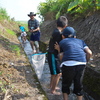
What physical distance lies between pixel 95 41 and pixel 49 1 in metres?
10.1

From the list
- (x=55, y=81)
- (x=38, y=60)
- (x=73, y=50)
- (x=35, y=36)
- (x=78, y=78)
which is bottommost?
(x=55, y=81)

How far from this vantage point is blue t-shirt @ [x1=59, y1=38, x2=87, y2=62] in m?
2.94

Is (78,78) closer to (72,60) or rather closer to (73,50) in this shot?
(72,60)

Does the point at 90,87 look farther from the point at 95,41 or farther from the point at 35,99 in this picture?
the point at 95,41

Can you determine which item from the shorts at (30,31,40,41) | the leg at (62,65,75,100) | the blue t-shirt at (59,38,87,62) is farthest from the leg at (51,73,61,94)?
the shorts at (30,31,40,41)

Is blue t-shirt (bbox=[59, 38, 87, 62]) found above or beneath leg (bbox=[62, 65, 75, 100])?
above

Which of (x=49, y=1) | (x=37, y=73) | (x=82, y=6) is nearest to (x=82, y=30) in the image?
(x=82, y=6)

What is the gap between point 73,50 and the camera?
2951 millimetres

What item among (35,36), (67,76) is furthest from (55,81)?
(35,36)

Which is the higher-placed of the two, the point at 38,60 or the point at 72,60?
the point at 72,60

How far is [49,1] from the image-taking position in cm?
1477

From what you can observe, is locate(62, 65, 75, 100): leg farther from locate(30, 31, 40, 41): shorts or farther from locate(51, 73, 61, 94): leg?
locate(30, 31, 40, 41): shorts

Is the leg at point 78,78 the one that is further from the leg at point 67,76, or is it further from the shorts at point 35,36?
the shorts at point 35,36

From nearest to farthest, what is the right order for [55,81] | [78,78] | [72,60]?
[72,60] < [78,78] < [55,81]
